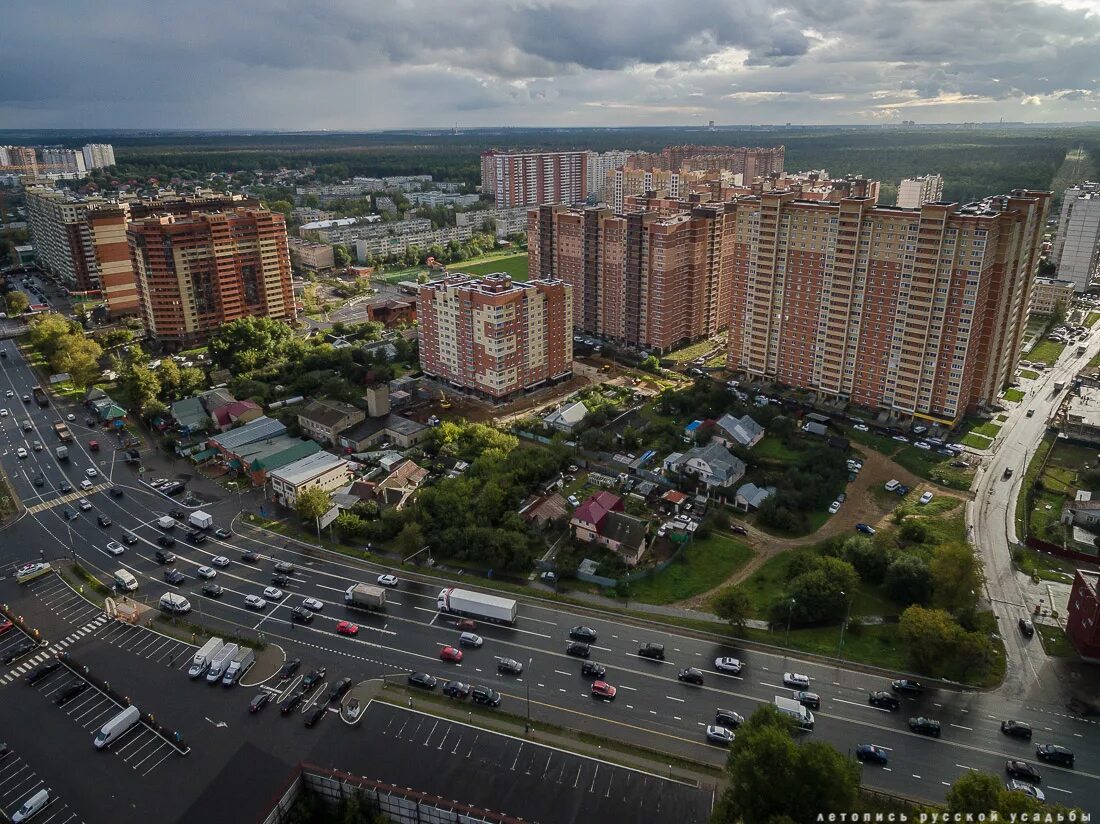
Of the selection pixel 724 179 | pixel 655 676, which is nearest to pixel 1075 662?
pixel 655 676

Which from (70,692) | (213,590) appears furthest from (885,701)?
(70,692)

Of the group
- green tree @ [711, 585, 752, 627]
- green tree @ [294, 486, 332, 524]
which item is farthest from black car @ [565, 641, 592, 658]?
green tree @ [294, 486, 332, 524]

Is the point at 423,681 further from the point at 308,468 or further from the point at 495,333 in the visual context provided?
the point at 495,333

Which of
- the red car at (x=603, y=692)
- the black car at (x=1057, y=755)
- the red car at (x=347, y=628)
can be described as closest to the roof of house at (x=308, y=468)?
the red car at (x=347, y=628)

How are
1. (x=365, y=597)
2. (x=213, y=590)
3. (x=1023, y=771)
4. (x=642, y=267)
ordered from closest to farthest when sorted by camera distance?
(x=1023, y=771) → (x=365, y=597) → (x=213, y=590) → (x=642, y=267)

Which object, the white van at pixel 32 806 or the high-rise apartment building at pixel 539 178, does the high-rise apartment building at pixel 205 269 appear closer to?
the white van at pixel 32 806

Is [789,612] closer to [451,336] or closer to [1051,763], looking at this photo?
[1051,763]
